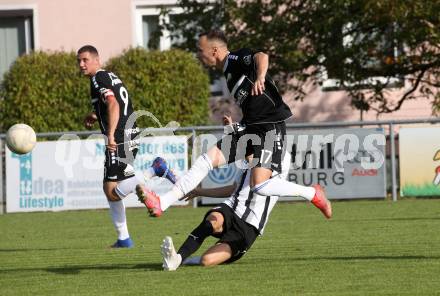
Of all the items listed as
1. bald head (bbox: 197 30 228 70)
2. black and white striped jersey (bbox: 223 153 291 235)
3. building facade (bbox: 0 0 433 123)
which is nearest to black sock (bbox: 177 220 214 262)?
black and white striped jersey (bbox: 223 153 291 235)

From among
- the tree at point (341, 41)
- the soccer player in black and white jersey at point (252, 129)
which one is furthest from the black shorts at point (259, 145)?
the tree at point (341, 41)

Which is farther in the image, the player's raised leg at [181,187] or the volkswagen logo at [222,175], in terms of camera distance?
the volkswagen logo at [222,175]

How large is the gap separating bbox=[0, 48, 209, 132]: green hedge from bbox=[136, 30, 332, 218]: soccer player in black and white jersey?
1230cm

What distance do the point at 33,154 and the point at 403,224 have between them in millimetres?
8169

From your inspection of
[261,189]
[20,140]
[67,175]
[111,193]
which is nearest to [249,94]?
[261,189]

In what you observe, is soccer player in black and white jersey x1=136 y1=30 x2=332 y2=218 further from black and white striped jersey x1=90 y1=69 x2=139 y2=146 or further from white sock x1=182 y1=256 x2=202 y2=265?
black and white striped jersey x1=90 y1=69 x2=139 y2=146

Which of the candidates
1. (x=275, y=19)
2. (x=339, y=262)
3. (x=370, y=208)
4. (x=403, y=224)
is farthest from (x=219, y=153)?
(x=275, y=19)

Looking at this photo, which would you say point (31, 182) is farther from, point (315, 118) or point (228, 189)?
point (228, 189)

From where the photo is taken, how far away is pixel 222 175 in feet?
66.6

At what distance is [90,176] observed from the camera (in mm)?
20406

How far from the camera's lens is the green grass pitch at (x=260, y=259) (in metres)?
8.80

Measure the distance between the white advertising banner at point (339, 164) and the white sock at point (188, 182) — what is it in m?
9.78

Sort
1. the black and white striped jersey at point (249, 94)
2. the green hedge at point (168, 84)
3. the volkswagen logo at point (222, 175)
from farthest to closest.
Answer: the green hedge at point (168, 84)
the volkswagen logo at point (222, 175)
the black and white striped jersey at point (249, 94)

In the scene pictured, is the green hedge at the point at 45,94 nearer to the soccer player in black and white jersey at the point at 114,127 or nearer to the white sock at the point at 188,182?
the soccer player in black and white jersey at the point at 114,127
